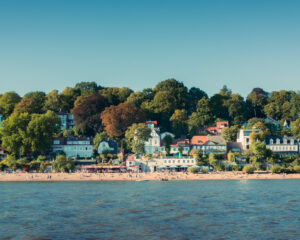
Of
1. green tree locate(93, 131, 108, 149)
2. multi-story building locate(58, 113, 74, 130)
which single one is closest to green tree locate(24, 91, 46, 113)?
multi-story building locate(58, 113, 74, 130)

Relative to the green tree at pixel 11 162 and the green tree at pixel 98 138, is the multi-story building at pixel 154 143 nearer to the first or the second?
the green tree at pixel 98 138

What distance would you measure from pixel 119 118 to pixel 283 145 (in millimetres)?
37455

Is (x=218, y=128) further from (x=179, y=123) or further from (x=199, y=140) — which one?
(x=199, y=140)

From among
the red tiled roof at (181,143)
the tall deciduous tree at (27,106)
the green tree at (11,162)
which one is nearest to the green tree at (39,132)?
the green tree at (11,162)

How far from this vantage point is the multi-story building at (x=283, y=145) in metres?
99.1

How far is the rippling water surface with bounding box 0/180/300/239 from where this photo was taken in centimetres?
3847

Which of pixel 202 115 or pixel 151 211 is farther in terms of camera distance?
pixel 202 115

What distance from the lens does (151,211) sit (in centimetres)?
4903

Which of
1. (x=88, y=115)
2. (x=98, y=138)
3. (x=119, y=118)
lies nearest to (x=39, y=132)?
(x=98, y=138)

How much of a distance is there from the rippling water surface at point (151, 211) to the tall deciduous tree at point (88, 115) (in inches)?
1464

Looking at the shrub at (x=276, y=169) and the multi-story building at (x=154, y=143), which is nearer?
the shrub at (x=276, y=169)

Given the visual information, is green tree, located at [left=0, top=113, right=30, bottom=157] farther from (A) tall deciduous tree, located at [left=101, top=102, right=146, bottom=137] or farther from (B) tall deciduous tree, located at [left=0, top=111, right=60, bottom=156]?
(A) tall deciduous tree, located at [left=101, top=102, right=146, bottom=137]

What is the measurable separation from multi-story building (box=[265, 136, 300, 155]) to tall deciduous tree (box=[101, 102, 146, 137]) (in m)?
30.2

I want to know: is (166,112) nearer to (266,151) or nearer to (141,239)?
(266,151)
